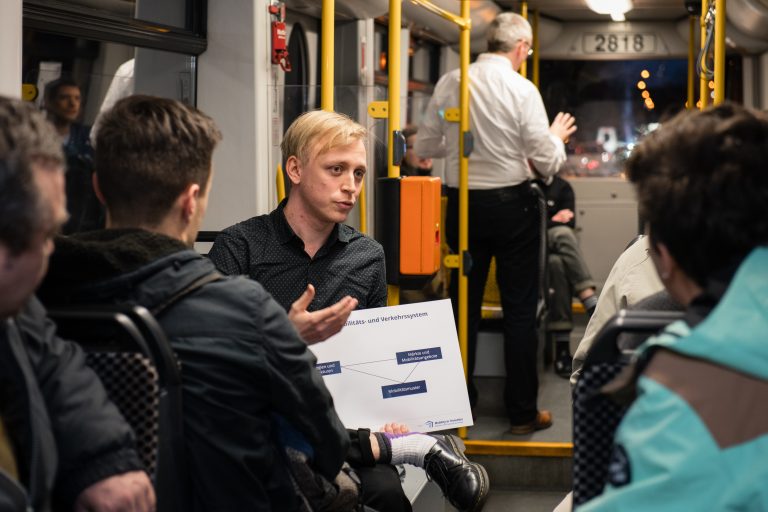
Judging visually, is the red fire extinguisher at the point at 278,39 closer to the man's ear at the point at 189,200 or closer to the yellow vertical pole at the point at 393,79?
the yellow vertical pole at the point at 393,79

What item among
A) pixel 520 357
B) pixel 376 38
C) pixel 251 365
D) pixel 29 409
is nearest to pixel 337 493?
pixel 251 365

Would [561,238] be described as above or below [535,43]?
below

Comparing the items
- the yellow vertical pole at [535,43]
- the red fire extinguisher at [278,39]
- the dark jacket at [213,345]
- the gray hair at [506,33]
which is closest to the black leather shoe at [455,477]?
the dark jacket at [213,345]

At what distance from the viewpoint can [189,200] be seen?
2.04 metres

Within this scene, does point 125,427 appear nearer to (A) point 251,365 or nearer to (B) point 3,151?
(A) point 251,365

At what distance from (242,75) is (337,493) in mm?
2482

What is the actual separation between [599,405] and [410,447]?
126 cm

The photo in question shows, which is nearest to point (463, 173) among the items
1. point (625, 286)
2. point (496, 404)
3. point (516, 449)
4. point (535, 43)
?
point (516, 449)

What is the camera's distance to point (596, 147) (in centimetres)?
1050

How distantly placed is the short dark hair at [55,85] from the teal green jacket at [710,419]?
9.21 feet

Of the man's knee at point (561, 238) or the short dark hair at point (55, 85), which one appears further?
the man's knee at point (561, 238)

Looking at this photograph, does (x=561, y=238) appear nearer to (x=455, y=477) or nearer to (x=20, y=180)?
(x=455, y=477)

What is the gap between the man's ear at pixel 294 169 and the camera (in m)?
3.26

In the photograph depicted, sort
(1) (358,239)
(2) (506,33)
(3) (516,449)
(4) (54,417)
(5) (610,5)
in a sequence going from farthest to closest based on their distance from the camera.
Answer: (5) (610,5), (2) (506,33), (3) (516,449), (1) (358,239), (4) (54,417)
